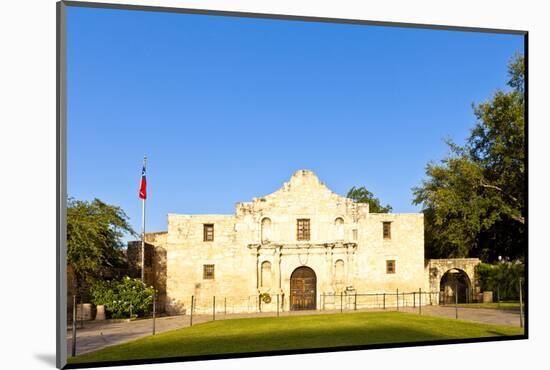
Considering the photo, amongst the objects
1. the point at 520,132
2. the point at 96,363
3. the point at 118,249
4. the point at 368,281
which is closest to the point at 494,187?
the point at 520,132

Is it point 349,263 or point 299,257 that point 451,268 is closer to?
point 349,263

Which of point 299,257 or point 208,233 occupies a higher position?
point 208,233

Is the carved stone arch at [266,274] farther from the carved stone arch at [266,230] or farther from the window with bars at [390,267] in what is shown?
the window with bars at [390,267]

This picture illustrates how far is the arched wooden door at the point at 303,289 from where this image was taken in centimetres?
1606

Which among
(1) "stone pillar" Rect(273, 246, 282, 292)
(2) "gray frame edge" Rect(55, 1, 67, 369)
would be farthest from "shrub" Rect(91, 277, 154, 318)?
(1) "stone pillar" Rect(273, 246, 282, 292)

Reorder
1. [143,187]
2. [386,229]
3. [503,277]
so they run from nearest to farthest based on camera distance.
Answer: [143,187] < [503,277] < [386,229]

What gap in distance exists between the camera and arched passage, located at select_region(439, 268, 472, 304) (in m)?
15.8

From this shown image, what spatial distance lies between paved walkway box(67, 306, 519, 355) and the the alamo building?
14.3 inches

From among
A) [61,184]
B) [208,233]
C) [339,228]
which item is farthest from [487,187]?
[61,184]

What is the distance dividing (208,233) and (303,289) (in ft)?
7.52

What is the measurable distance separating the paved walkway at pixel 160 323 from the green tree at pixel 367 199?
73.4 inches

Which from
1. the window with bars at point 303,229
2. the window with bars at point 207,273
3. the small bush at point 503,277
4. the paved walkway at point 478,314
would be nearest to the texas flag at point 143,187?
the window with bars at point 207,273

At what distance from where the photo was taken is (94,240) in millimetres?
14148

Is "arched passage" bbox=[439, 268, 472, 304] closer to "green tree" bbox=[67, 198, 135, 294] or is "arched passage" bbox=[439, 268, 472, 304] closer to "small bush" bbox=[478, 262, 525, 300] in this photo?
"small bush" bbox=[478, 262, 525, 300]
